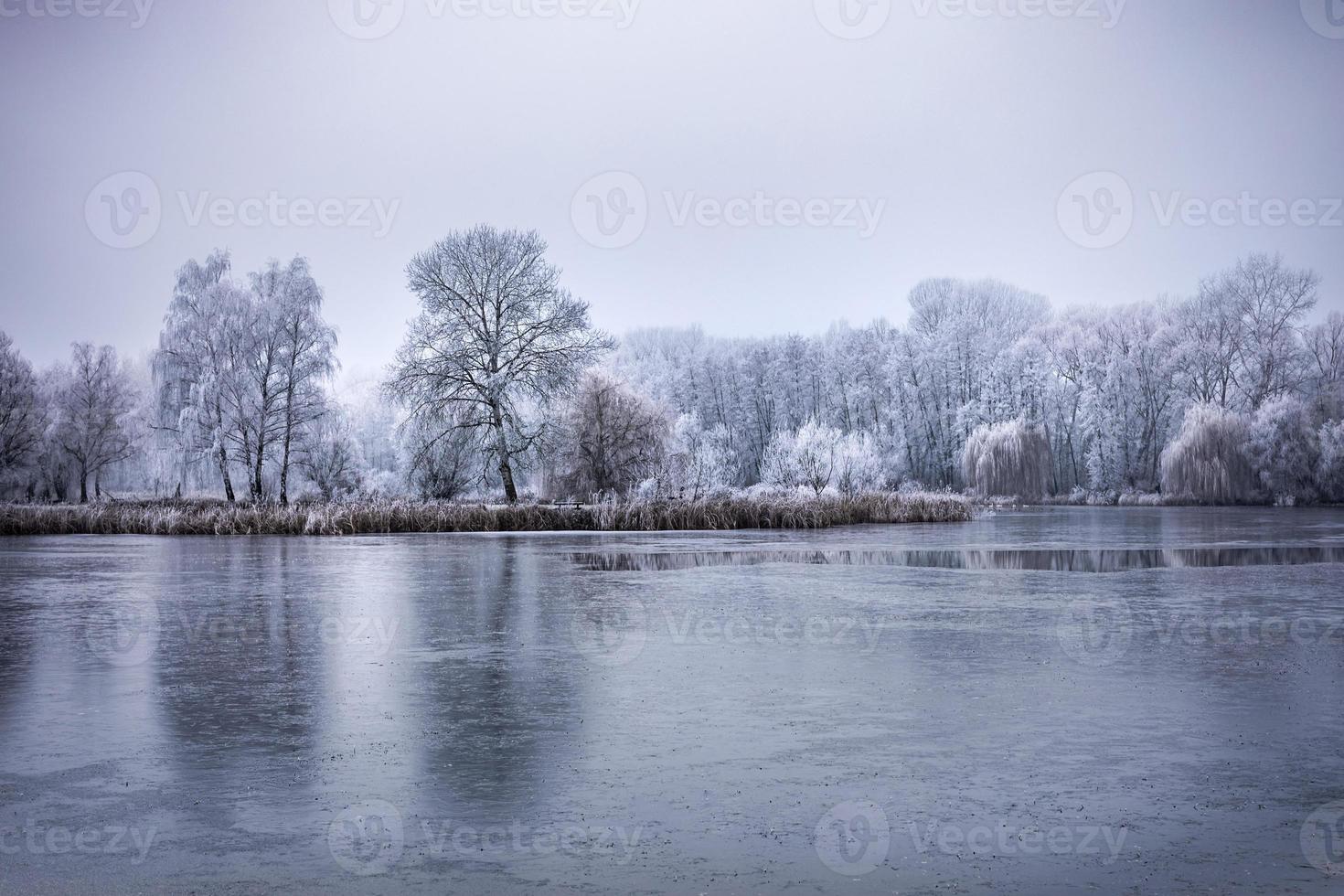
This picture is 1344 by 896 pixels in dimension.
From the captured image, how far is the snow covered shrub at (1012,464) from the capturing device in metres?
48.9

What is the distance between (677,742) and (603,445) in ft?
108

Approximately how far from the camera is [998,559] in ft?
55.8

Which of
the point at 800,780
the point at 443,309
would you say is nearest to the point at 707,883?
the point at 800,780

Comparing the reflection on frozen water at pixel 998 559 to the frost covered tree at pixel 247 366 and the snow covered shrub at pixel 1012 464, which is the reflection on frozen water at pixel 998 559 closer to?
the frost covered tree at pixel 247 366

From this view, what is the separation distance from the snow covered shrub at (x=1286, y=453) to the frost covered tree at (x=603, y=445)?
22.4 metres

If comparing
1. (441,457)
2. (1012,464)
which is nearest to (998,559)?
(441,457)

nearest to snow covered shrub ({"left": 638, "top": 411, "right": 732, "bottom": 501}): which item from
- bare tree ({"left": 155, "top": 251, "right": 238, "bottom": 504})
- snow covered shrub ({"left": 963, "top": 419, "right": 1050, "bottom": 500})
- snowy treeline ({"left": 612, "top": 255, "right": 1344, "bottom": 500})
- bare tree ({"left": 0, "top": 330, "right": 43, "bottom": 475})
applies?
snowy treeline ({"left": 612, "top": 255, "right": 1344, "bottom": 500})

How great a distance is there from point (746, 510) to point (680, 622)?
63.0 ft

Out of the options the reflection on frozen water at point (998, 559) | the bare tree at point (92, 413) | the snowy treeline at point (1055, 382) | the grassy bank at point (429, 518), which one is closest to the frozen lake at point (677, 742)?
the reflection on frozen water at point (998, 559)

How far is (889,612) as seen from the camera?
1016 cm

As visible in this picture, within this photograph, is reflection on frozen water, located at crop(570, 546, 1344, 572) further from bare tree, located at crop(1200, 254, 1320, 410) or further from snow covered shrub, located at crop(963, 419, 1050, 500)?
bare tree, located at crop(1200, 254, 1320, 410)

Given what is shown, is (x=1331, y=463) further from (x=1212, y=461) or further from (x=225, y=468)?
(x=225, y=468)

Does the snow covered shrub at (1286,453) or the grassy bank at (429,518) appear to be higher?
the snow covered shrub at (1286,453)

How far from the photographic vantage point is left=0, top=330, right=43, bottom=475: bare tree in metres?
41.7
